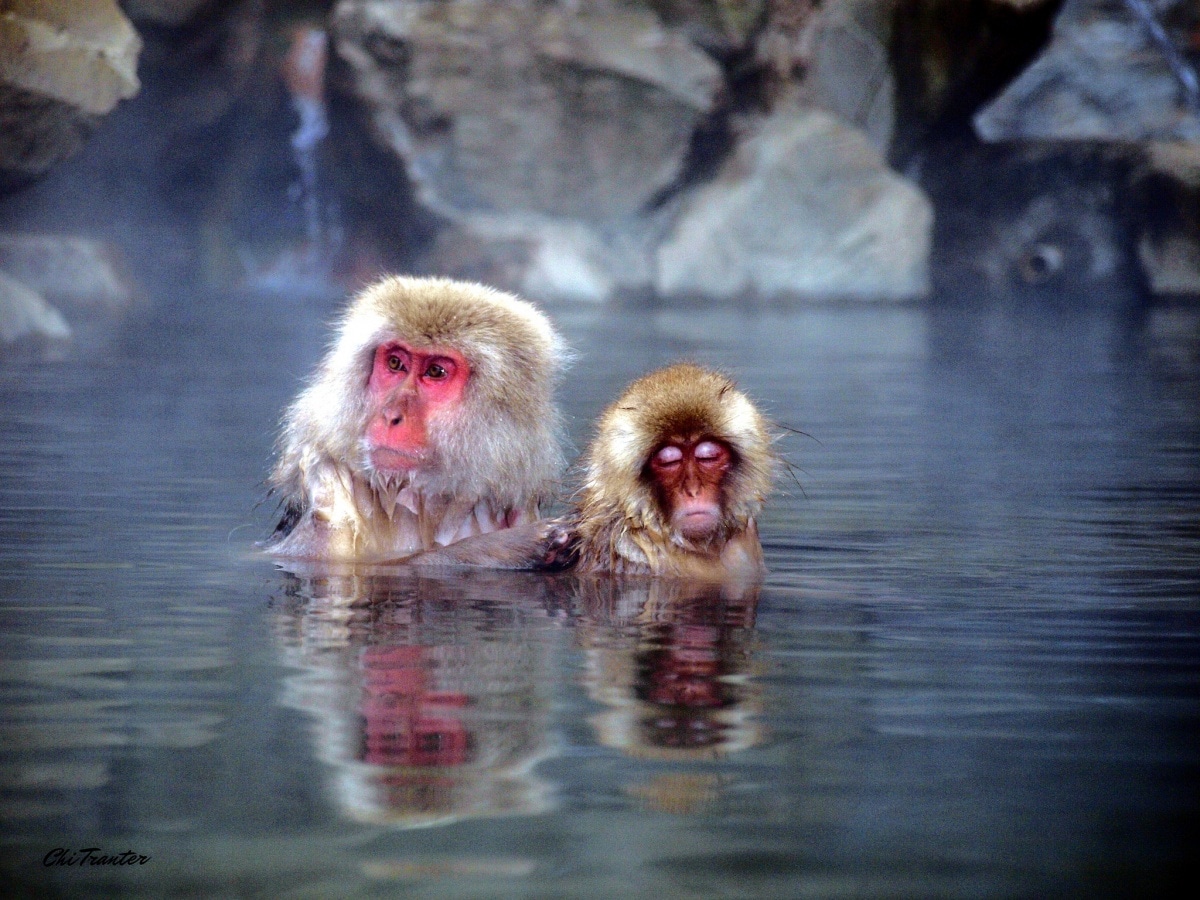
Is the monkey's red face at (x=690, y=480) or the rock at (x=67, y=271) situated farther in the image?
the rock at (x=67, y=271)

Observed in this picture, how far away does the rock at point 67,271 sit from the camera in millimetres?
16250

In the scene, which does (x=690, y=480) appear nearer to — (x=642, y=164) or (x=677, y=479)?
(x=677, y=479)

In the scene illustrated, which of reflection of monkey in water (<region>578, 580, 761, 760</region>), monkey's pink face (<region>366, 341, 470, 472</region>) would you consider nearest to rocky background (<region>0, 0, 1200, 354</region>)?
monkey's pink face (<region>366, 341, 470, 472</region>)

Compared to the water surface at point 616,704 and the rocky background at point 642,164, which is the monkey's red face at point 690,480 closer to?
the water surface at point 616,704

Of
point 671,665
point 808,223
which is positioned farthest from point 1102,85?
point 671,665

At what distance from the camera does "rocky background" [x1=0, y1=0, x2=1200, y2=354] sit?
19359 millimetres

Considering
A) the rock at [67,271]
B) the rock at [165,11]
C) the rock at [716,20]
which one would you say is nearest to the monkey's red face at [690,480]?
the rock at [67,271]

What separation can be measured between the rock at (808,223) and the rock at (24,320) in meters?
8.51

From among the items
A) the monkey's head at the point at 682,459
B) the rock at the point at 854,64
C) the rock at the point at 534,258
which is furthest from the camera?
the rock at the point at 854,64

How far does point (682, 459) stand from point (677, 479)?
5 centimetres

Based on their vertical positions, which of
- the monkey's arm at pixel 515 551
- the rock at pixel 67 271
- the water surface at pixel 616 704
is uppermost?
the rock at pixel 67 271

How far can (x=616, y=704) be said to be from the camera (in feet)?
9.57

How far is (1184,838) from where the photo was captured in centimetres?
229

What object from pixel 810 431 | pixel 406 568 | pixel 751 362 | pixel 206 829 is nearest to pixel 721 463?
pixel 406 568
